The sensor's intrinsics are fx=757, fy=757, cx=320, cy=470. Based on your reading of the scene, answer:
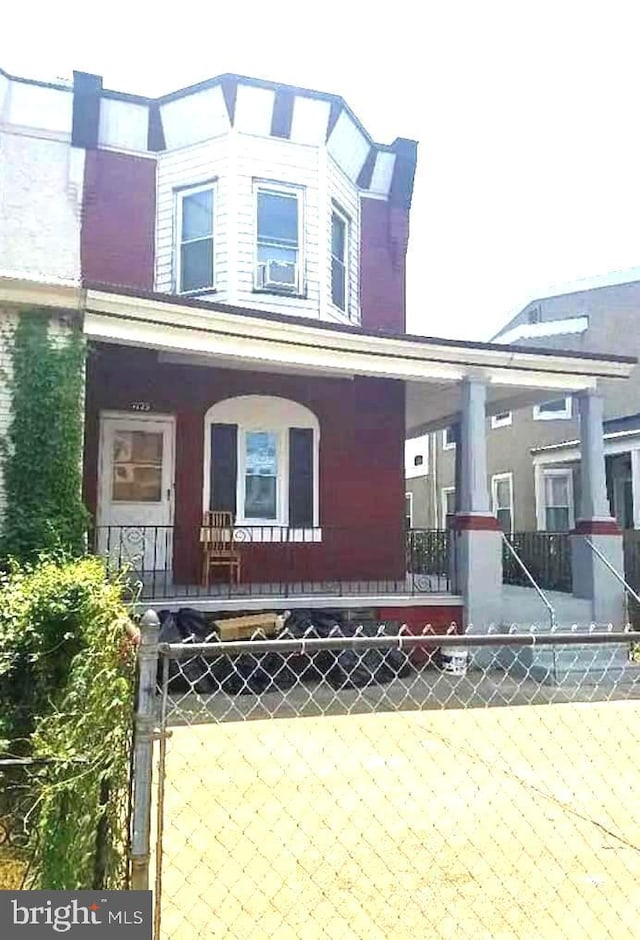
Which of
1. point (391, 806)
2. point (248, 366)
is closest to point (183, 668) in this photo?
point (391, 806)

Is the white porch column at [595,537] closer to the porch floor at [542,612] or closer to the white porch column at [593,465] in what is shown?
the white porch column at [593,465]

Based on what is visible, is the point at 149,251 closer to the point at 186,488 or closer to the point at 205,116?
the point at 205,116

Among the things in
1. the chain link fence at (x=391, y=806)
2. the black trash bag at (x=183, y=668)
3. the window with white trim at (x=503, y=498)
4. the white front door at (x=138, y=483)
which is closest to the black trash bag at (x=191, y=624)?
the black trash bag at (x=183, y=668)

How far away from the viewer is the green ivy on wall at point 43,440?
720cm

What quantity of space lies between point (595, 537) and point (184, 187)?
313 inches

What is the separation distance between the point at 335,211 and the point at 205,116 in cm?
242

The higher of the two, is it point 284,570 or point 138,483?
point 138,483

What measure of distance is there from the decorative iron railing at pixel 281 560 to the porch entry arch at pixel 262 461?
1.03 ft

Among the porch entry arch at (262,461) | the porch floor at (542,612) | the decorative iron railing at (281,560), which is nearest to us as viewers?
the decorative iron railing at (281,560)

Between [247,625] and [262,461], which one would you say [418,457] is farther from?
[247,625]

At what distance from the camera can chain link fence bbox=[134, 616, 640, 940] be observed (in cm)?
308

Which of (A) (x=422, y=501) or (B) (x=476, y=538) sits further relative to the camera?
(A) (x=422, y=501)

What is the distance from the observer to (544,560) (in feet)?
47.7

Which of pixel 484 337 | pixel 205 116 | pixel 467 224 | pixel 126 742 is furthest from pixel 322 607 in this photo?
pixel 484 337
